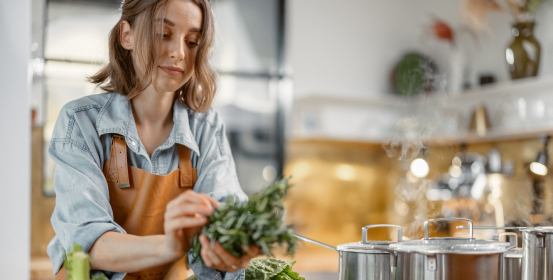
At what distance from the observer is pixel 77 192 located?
0.92 meters

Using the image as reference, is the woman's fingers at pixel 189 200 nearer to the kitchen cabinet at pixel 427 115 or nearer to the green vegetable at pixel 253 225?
the green vegetable at pixel 253 225

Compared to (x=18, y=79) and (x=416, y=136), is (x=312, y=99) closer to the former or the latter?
(x=416, y=136)

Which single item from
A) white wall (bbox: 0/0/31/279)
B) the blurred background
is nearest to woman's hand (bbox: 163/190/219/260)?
white wall (bbox: 0/0/31/279)

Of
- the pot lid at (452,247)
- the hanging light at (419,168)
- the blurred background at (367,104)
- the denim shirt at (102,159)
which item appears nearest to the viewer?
the pot lid at (452,247)

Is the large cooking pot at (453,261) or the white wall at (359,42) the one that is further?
the white wall at (359,42)

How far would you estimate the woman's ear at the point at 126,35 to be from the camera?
1.04m

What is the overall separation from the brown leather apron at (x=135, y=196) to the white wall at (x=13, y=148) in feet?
1.52

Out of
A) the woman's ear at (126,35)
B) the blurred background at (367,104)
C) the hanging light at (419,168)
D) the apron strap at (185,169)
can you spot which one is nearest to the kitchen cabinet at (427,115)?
the blurred background at (367,104)

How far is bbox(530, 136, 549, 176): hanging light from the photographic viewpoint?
320 cm

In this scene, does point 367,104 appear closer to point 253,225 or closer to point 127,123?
point 127,123

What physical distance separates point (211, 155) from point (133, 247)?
1.13ft

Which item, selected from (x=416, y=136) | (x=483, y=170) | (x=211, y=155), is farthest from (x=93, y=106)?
(x=416, y=136)

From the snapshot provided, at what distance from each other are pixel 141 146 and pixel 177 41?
0.76 feet

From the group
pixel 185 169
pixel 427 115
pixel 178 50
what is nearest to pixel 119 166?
pixel 185 169
